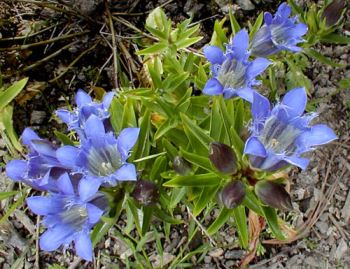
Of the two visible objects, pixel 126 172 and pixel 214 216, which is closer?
pixel 126 172

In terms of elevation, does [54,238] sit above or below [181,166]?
above

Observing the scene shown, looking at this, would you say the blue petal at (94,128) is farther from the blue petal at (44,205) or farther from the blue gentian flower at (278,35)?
the blue gentian flower at (278,35)

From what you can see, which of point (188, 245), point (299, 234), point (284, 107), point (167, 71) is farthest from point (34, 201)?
point (299, 234)

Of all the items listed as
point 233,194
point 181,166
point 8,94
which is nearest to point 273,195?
point 233,194

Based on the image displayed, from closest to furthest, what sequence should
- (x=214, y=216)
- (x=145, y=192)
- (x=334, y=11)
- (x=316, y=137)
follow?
(x=316, y=137)
(x=145, y=192)
(x=334, y=11)
(x=214, y=216)

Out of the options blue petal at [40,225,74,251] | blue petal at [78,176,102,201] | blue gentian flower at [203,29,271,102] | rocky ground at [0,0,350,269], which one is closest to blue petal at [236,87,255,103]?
blue gentian flower at [203,29,271,102]

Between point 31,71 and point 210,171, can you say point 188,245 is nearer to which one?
point 210,171

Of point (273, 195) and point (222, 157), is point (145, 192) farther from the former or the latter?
point (273, 195)

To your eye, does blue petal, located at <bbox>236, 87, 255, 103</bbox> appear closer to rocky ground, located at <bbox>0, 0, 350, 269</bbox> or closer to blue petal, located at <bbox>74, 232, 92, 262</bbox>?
blue petal, located at <bbox>74, 232, 92, 262</bbox>
